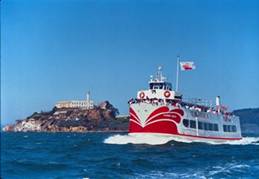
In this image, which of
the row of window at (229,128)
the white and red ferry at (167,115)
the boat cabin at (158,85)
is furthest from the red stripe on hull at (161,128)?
the row of window at (229,128)

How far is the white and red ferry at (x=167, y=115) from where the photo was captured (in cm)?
5309

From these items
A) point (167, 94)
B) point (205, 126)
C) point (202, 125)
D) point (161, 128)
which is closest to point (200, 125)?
point (202, 125)

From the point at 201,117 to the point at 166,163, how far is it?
1078 inches

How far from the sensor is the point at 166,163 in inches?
1293

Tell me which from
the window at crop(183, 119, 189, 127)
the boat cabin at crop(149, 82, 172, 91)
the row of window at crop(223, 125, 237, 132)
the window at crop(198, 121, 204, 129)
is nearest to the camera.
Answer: the window at crop(183, 119, 189, 127)

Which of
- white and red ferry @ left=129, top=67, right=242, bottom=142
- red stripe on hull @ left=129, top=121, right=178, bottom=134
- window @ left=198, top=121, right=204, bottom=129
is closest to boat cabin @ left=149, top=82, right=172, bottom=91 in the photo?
white and red ferry @ left=129, top=67, right=242, bottom=142

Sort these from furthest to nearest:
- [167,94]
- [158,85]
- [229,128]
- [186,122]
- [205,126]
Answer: [229,128] → [205,126] → [158,85] → [167,94] → [186,122]

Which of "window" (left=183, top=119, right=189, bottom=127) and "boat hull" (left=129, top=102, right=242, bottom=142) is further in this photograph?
"window" (left=183, top=119, right=189, bottom=127)

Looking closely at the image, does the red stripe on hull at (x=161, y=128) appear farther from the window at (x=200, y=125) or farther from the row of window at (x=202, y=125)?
the window at (x=200, y=125)

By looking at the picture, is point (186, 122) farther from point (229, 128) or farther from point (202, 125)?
point (229, 128)

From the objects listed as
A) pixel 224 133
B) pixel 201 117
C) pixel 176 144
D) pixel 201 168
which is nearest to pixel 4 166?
pixel 201 168

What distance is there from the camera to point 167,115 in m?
53.2

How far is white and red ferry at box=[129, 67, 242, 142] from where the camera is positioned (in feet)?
174

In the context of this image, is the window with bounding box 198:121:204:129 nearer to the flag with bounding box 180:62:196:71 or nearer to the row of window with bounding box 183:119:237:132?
the row of window with bounding box 183:119:237:132
